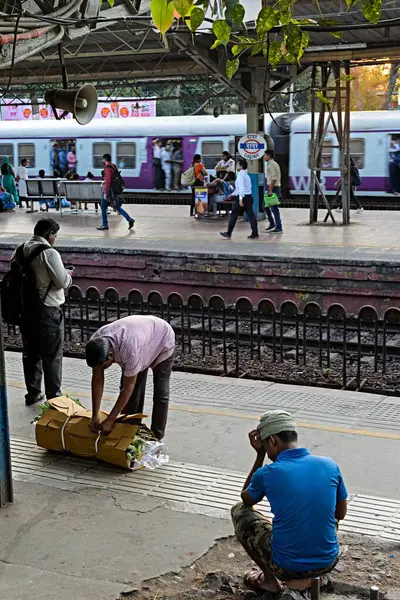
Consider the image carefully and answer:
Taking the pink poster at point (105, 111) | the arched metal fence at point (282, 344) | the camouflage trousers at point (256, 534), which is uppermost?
the pink poster at point (105, 111)

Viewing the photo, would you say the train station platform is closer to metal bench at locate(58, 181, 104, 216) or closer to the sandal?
metal bench at locate(58, 181, 104, 216)

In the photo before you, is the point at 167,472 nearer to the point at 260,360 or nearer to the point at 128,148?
the point at 260,360

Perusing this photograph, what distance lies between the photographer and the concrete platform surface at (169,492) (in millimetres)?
4523

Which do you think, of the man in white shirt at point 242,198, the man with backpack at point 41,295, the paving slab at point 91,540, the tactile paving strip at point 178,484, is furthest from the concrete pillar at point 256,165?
the paving slab at point 91,540

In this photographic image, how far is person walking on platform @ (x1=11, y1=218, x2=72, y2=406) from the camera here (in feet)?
23.1

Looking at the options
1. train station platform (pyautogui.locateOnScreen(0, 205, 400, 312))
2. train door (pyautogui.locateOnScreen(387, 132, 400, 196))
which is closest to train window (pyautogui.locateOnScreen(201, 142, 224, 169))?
train door (pyautogui.locateOnScreen(387, 132, 400, 196))

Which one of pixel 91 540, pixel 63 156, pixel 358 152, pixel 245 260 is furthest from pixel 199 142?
pixel 91 540

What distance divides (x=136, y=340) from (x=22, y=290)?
5.90ft

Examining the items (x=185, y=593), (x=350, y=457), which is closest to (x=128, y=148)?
(x=350, y=457)

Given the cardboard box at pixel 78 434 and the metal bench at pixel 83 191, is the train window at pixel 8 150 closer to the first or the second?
the metal bench at pixel 83 191

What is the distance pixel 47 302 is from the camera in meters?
7.08

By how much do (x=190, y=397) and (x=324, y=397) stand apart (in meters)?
1.22

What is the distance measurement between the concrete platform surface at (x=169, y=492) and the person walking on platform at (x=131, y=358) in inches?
16.0

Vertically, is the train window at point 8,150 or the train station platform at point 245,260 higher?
the train window at point 8,150
